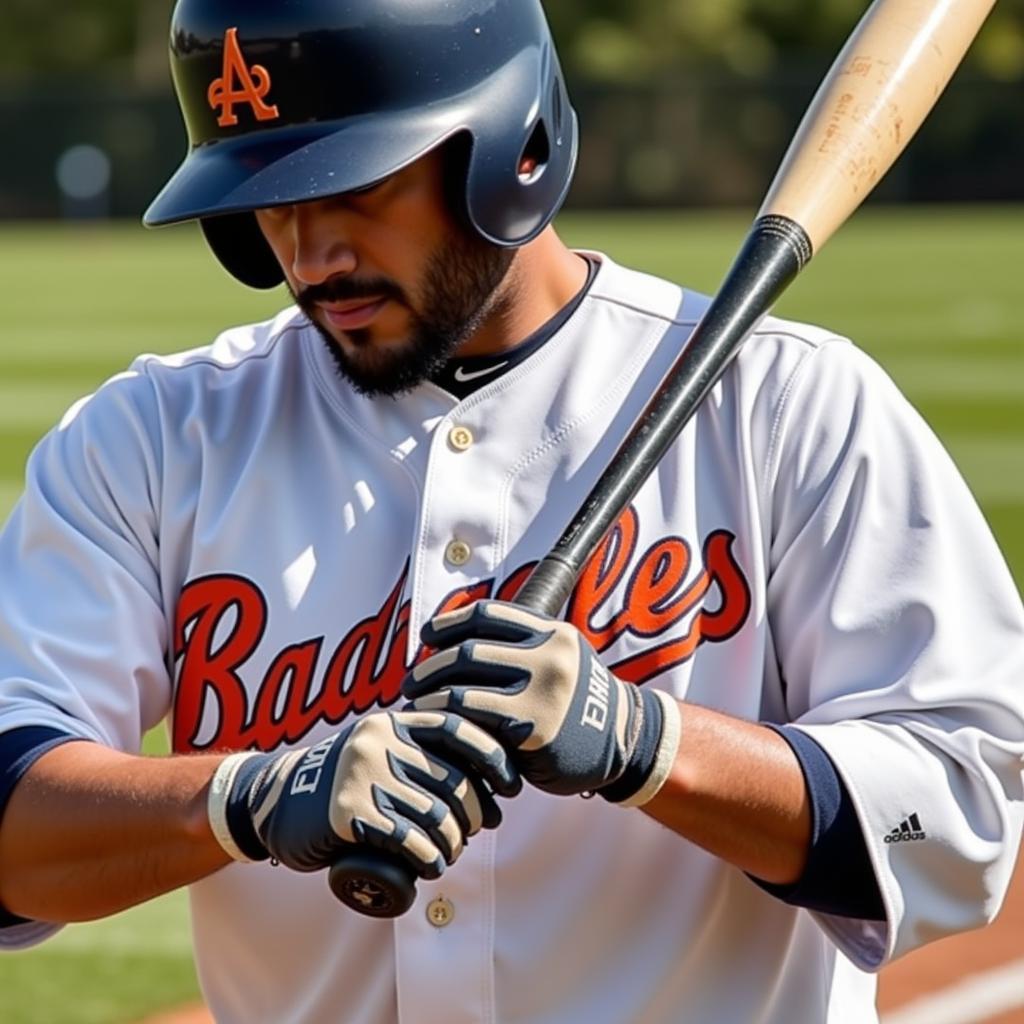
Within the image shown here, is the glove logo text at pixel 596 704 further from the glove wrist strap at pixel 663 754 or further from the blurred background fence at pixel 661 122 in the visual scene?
the blurred background fence at pixel 661 122

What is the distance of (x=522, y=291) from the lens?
2.70 meters

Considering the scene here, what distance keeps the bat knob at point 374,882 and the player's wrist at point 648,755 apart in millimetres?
222

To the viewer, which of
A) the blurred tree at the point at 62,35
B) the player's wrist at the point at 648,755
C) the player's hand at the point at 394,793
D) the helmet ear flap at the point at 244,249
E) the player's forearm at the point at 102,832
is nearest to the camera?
the player's hand at the point at 394,793

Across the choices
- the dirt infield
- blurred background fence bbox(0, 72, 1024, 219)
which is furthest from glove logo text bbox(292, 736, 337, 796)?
blurred background fence bbox(0, 72, 1024, 219)

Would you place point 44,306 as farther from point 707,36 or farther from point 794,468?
point 707,36

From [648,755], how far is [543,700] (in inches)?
5.3

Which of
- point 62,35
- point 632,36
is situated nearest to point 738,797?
point 632,36

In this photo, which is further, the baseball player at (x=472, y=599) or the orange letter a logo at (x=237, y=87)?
the orange letter a logo at (x=237, y=87)

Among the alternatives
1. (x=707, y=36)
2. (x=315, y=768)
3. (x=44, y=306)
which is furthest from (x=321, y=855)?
(x=707, y=36)

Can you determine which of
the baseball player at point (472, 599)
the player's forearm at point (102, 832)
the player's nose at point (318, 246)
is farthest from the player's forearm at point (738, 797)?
the player's nose at point (318, 246)

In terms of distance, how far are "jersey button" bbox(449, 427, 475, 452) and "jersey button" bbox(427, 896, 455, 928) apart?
0.52m

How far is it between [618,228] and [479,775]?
28.4 meters

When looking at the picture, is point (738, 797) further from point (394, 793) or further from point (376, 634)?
point (376, 634)

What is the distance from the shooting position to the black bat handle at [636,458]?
2150 mm
